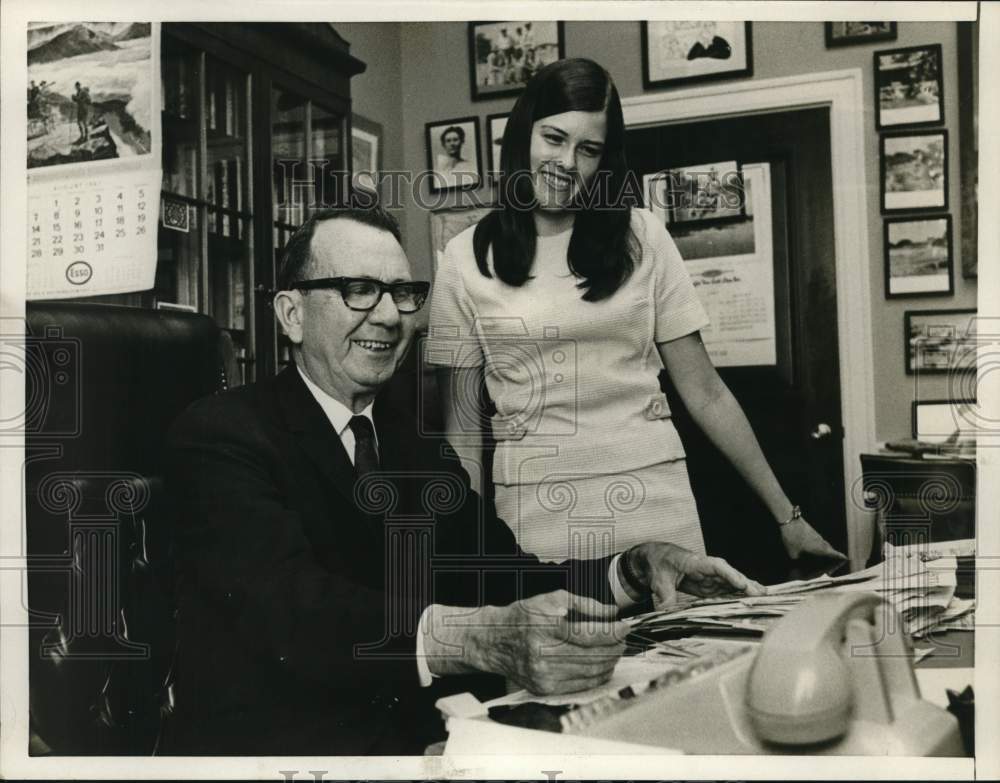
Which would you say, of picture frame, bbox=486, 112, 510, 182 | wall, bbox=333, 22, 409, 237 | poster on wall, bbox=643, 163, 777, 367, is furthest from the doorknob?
wall, bbox=333, 22, 409, 237

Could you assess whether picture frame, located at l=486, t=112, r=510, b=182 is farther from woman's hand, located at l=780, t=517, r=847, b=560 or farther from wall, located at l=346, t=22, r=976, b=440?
woman's hand, located at l=780, t=517, r=847, b=560

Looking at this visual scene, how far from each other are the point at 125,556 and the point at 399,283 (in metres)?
0.53

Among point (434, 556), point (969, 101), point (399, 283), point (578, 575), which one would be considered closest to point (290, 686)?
point (434, 556)

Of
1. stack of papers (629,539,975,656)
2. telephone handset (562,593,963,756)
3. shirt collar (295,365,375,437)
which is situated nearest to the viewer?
telephone handset (562,593,963,756)

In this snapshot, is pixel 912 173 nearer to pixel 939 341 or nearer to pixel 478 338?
pixel 939 341

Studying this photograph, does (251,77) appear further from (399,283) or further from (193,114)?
(399,283)

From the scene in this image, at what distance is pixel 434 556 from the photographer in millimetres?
1135

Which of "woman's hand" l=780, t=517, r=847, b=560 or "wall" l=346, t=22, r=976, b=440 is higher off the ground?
"wall" l=346, t=22, r=976, b=440

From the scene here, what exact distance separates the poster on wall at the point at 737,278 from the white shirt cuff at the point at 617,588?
0.31 meters

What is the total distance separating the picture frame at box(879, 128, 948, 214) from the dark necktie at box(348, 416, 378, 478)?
2.50 feet

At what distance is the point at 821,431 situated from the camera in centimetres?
114

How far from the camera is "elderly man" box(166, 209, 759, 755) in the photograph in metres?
1.04

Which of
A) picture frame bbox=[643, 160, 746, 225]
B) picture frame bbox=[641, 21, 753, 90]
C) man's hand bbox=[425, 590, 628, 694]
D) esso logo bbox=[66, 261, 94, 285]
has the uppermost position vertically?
picture frame bbox=[641, 21, 753, 90]

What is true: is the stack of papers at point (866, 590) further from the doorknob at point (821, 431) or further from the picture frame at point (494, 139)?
the picture frame at point (494, 139)
